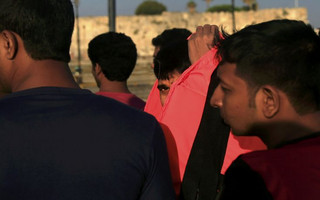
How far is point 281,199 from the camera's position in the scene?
4.87ft

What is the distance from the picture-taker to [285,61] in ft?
5.64

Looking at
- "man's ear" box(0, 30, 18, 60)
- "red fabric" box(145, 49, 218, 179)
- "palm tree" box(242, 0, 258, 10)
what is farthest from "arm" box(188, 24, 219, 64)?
"palm tree" box(242, 0, 258, 10)

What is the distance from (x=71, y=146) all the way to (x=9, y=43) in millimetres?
416

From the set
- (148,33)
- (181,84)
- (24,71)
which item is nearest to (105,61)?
(181,84)

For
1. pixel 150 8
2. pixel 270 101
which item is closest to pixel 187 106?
pixel 270 101

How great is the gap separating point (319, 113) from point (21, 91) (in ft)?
3.15

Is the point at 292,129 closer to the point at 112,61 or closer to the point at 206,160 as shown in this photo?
the point at 206,160

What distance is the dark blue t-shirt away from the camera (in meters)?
1.70

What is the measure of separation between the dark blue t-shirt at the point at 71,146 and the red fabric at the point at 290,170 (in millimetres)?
393

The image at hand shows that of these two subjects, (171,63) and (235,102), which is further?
(171,63)

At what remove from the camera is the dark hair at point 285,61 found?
5.63 feet

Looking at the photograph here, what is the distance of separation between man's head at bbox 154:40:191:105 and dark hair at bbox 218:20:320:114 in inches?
58.5

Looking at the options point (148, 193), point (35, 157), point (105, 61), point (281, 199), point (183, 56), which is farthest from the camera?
point (105, 61)

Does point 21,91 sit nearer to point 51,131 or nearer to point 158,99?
point 51,131
